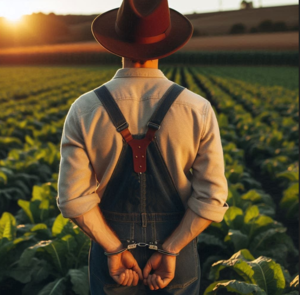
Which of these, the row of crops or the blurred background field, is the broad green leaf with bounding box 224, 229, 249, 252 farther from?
the row of crops

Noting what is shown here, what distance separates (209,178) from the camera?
1.72 metres

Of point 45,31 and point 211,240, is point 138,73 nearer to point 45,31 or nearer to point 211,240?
point 211,240

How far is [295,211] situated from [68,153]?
395 cm

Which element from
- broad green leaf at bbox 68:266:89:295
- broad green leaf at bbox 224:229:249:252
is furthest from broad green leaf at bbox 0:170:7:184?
broad green leaf at bbox 224:229:249:252

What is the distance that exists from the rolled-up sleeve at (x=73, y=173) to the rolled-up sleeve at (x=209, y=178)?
0.47 meters

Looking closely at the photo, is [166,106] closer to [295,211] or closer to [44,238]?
[44,238]

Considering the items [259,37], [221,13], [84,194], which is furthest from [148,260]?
[221,13]

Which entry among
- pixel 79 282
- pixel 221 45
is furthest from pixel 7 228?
pixel 221 45

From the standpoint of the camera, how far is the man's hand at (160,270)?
1788 millimetres

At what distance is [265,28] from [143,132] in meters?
79.4

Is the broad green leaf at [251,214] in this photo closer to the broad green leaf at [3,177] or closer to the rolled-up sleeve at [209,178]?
the rolled-up sleeve at [209,178]

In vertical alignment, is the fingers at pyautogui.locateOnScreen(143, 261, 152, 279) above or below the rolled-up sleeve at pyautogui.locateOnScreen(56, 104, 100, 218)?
below

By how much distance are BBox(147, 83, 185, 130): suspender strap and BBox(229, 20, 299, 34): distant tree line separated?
2901 inches

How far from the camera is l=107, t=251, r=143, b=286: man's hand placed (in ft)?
5.89
